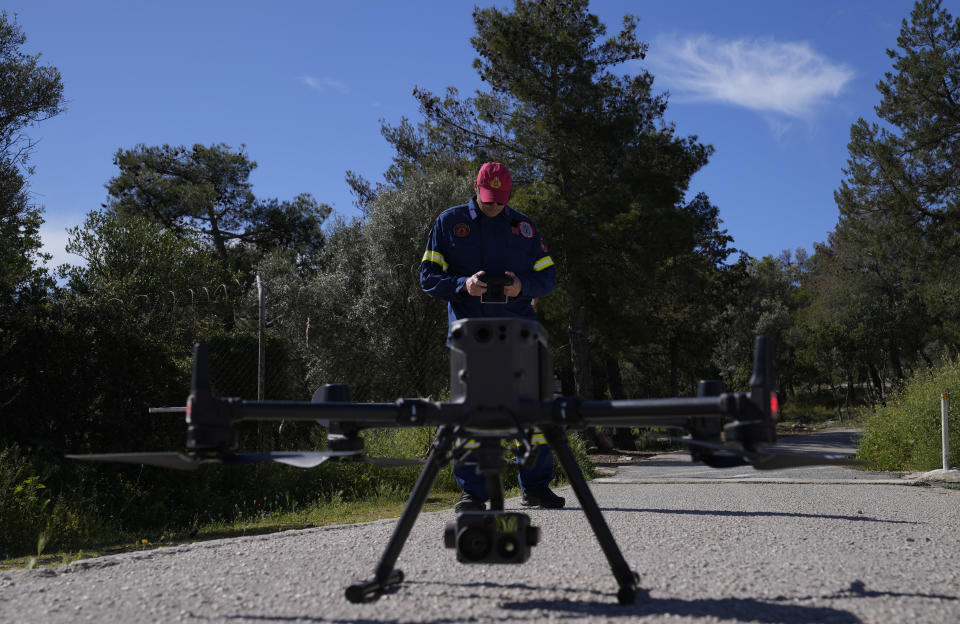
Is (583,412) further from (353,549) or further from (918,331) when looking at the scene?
(918,331)

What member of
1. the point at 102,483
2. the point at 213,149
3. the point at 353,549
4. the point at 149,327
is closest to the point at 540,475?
the point at 353,549

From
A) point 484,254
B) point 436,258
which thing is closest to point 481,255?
point 484,254

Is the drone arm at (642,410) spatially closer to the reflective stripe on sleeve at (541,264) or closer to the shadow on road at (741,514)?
the reflective stripe on sleeve at (541,264)

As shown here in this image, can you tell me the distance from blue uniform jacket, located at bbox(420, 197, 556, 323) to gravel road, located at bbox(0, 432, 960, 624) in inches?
49.1

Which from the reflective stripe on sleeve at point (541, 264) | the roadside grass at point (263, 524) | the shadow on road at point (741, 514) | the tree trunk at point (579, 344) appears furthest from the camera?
the tree trunk at point (579, 344)

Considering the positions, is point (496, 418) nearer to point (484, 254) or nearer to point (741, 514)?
point (484, 254)

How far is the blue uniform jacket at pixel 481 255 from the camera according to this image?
4168 millimetres

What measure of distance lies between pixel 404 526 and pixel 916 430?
10827 mm

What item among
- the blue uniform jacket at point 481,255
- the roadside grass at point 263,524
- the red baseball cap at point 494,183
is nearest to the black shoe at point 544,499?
the roadside grass at point 263,524

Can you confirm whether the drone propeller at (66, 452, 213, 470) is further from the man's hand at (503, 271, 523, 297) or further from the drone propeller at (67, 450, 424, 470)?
the man's hand at (503, 271, 523, 297)

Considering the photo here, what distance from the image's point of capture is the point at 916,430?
11.1 metres

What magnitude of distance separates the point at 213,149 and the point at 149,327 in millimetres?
29942

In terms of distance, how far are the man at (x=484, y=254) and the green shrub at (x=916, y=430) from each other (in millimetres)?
7617

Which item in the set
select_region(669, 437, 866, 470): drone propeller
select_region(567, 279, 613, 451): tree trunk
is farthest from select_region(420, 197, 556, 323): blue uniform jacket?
select_region(567, 279, 613, 451): tree trunk
